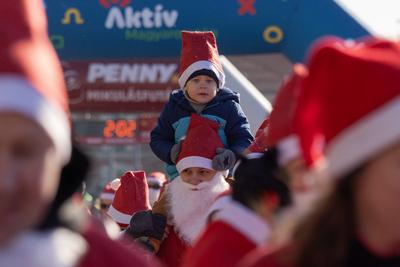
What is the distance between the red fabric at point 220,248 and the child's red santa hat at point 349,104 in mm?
425

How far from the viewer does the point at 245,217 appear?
273 cm

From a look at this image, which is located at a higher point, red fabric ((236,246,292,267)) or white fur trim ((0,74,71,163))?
white fur trim ((0,74,71,163))

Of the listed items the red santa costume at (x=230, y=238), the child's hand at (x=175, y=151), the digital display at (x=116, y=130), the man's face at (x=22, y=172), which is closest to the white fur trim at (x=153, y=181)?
the child's hand at (x=175, y=151)

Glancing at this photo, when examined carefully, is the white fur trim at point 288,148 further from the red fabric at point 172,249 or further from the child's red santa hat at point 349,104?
the red fabric at point 172,249

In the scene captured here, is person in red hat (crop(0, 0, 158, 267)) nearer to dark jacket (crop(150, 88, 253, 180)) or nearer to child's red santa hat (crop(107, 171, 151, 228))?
dark jacket (crop(150, 88, 253, 180))

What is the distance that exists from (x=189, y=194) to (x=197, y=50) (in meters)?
1.67

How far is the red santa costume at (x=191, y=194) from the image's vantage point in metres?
5.36

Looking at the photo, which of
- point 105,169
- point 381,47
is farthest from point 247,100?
point 105,169

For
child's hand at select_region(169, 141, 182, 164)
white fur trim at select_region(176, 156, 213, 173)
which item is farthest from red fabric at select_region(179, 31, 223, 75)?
white fur trim at select_region(176, 156, 213, 173)

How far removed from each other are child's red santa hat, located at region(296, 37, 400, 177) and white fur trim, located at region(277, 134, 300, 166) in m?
0.29

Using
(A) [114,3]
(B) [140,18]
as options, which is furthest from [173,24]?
(A) [114,3]

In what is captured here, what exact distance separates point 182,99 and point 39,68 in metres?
4.17

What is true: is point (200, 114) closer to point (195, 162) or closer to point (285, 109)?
point (195, 162)

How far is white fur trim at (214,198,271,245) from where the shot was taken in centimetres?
272
